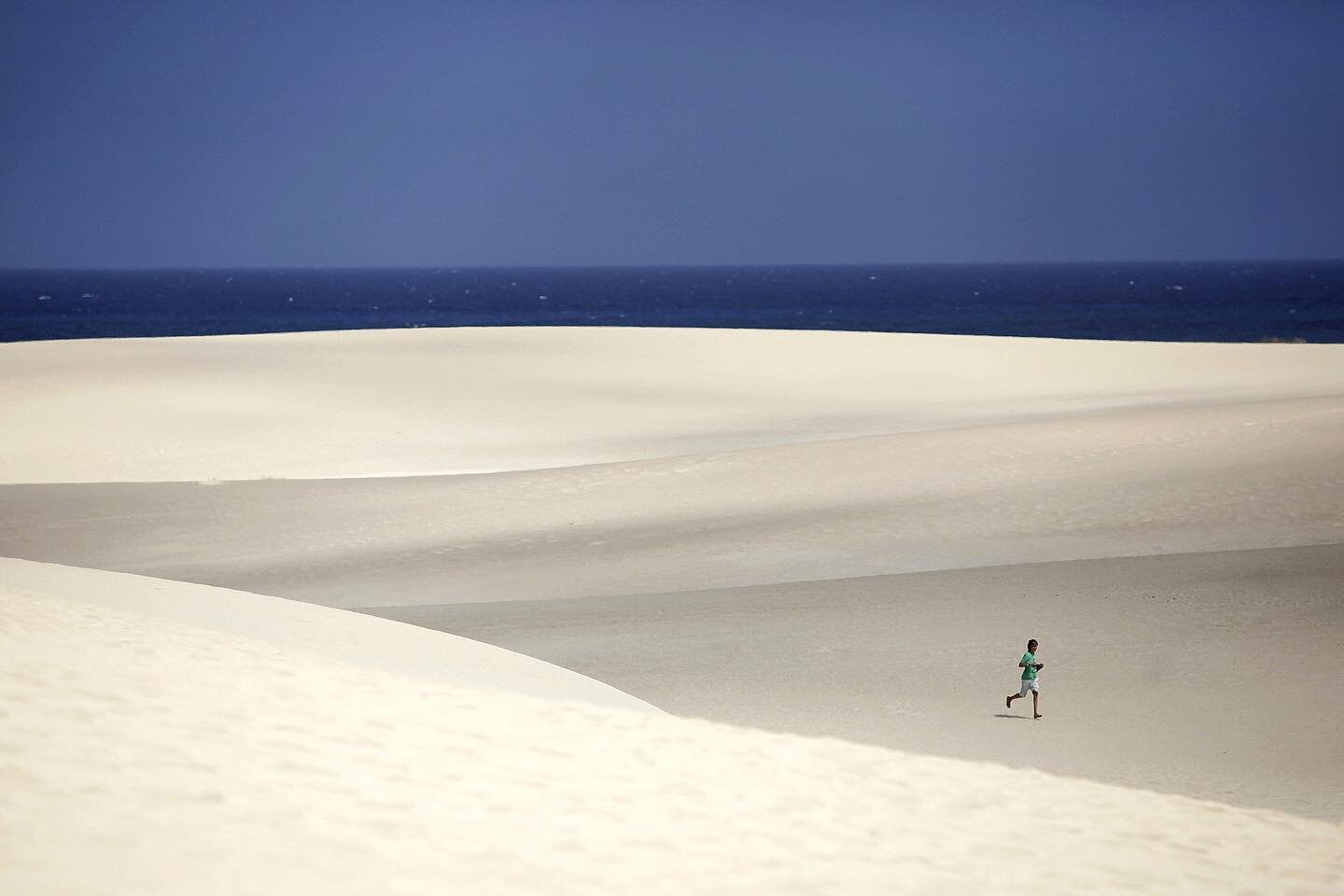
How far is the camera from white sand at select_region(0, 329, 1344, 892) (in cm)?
516

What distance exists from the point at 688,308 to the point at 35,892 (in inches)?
4468

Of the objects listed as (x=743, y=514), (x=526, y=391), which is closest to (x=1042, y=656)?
(x=743, y=514)

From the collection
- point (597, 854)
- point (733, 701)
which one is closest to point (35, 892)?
point (597, 854)

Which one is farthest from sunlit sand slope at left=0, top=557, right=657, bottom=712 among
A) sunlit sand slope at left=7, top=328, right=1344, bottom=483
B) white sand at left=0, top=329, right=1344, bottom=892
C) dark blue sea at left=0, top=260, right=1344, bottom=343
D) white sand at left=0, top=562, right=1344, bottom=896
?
dark blue sea at left=0, top=260, right=1344, bottom=343

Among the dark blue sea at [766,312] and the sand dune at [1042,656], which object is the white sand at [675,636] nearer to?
the sand dune at [1042,656]

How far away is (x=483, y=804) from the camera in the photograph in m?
5.38

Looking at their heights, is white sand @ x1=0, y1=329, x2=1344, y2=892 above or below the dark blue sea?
below

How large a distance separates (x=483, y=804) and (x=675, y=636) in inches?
239

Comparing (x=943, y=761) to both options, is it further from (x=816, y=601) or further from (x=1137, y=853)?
(x=816, y=601)

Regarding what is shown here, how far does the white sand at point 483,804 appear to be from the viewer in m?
4.55

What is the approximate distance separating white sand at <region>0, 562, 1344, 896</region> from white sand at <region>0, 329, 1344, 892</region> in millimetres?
23

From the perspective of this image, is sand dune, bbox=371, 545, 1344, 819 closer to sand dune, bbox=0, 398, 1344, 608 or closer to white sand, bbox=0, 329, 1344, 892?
white sand, bbox=0, 329, 1344, 892

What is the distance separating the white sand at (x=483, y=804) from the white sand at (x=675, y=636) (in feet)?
0.08

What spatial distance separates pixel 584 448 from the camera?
21.7m
